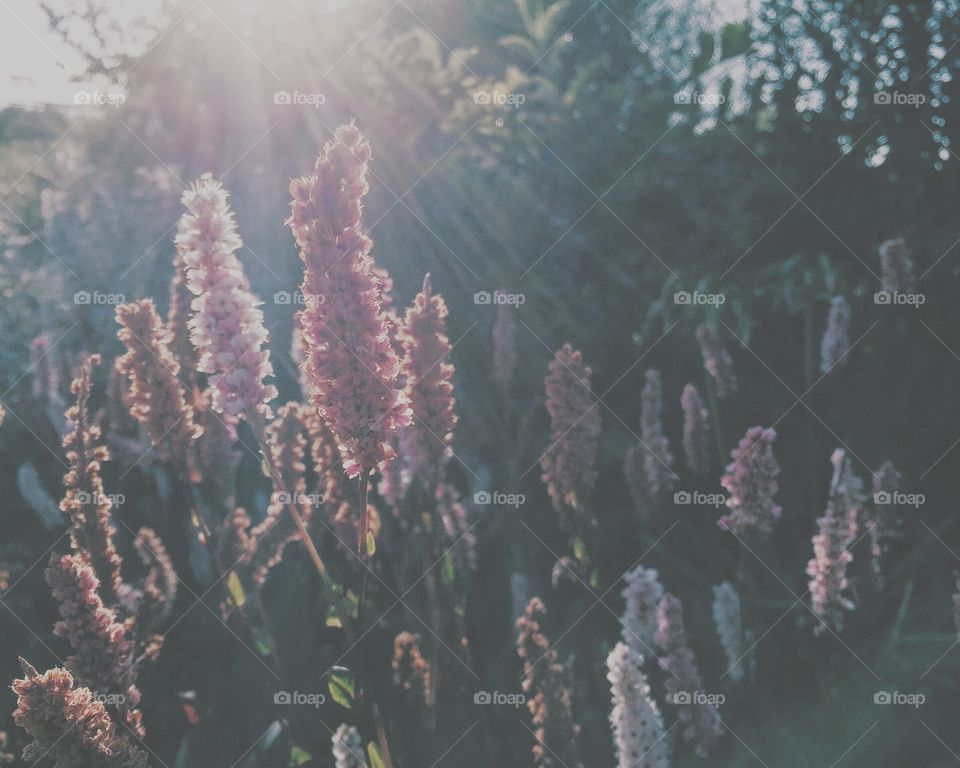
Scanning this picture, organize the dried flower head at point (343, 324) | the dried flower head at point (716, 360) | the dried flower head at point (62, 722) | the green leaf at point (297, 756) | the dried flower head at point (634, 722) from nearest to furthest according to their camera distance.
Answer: the dried flower head at point (62, 722)
the dried flower head at point (343, 324)
the dried flower head at point (634, 722)
the green leaf at point (297, 756)
the dried flower head at point (716, 360)

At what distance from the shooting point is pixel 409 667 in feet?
9.09

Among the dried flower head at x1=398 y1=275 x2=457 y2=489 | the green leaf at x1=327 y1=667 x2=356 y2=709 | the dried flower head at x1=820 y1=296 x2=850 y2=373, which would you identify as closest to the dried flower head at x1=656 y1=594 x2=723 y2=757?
the dried flower head at x1=398 y1=275 x2=457 y2=489

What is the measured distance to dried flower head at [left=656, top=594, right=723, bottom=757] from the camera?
7.83ft

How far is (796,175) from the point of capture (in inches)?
154

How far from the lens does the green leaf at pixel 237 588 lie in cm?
275

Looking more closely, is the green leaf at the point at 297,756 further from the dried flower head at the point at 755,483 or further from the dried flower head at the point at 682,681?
the dried flower head at the point at 755,483

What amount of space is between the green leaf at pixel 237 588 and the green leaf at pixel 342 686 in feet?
1.25

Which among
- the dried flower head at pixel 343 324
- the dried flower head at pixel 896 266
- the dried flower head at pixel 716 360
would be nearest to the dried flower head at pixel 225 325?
the dried flower head at pixel 343 324

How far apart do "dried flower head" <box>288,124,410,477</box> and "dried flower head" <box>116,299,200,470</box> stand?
28.8 inches

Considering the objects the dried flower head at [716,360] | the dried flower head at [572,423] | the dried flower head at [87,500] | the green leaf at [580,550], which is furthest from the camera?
the dried flower head at [716,360]

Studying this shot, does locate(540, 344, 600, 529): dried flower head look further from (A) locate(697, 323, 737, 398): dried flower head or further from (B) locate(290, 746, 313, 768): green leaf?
(B) locate(290, 746, 313, 768): green leaf

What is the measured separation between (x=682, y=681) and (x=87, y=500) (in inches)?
68.1

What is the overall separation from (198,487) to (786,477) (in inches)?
99.8

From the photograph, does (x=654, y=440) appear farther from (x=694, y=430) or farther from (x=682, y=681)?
(x=682, y=681)
